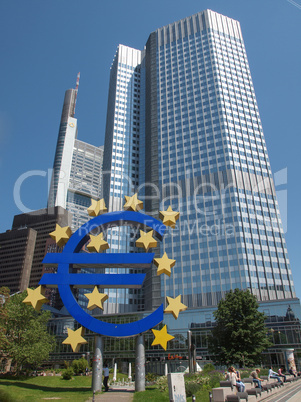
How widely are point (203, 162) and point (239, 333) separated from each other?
68.9 meters

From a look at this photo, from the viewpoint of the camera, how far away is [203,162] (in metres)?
102

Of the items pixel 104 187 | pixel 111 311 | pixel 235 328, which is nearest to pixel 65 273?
pixel 235 328

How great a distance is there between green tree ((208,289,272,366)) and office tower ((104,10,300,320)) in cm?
2580

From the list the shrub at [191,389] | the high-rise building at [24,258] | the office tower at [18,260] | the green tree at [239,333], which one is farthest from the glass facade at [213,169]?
the office tower at [18,260]

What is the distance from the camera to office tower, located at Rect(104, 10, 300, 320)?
86188 millimetres

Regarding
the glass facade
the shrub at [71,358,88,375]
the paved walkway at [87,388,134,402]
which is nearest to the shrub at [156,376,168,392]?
the paved walkway at [87,388,134,402]

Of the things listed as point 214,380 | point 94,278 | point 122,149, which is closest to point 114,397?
point 214,380

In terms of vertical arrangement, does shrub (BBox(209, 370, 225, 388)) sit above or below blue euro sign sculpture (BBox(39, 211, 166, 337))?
below

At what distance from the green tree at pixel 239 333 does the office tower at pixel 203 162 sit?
2580 centimetres

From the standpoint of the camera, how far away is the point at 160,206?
4006 inches

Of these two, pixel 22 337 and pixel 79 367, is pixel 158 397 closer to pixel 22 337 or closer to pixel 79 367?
pixel 22 337

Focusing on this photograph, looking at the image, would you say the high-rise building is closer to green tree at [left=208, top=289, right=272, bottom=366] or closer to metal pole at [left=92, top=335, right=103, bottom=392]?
green tree at [left=208, top=289, right=272, bottom=366]

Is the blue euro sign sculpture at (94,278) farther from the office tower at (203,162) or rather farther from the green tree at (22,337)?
the office tower at (203,162)

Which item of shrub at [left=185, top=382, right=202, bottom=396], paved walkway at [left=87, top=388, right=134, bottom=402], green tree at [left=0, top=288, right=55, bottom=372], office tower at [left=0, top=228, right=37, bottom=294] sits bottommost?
paved walkway at [left=87, top=388, right=134, bottom=402]
